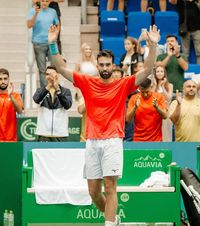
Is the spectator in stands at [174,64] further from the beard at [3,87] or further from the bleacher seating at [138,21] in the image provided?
the bleacher seating at [138,21]

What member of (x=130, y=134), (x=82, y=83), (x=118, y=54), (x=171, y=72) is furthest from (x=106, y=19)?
(x=82, y=83)

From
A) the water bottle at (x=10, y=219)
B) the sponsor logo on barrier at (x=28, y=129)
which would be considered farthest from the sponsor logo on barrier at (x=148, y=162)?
the sponsor logo on barrier at (x=28, y=129)

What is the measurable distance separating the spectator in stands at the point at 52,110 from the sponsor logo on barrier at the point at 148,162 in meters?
1.81

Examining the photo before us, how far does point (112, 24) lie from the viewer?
21.4m

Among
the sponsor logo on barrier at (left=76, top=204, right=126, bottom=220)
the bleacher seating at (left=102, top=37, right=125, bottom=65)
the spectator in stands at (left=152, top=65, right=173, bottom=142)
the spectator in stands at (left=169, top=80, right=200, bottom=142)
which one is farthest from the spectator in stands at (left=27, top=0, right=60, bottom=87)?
the sponsor logo on barrier at (left=76, top=204, right=126, bottom=220)

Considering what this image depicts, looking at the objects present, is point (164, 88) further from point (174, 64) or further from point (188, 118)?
point (188, 118)

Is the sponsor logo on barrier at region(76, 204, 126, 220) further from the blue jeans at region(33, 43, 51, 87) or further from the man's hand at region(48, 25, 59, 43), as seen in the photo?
the blue jeans at region(33, 43, 51, 87)

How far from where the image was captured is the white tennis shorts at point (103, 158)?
11312 millimetres

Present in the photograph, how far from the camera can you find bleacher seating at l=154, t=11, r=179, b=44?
21328 mm

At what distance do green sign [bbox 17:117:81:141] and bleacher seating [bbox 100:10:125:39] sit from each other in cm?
492

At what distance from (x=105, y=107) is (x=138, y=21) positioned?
10.1 m

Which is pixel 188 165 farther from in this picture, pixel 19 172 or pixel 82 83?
pixel 82 83

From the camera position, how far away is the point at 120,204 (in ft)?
42.9

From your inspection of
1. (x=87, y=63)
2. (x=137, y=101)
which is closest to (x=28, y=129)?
(x=87, y=63)
